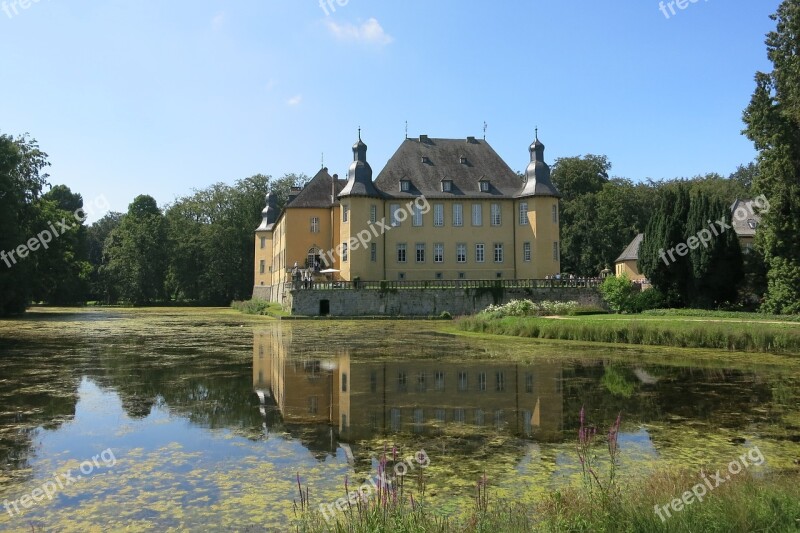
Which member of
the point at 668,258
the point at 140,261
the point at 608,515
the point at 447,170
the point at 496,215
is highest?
the point at 447,170

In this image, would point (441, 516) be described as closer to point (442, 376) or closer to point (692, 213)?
point (442, 376)

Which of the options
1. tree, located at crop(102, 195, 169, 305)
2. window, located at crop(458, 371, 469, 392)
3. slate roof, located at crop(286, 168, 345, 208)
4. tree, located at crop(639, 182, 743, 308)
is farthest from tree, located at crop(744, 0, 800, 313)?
tree, located at crop(102, 195, 169, 305)

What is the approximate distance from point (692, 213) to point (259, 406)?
28.6 metres

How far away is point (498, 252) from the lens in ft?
151

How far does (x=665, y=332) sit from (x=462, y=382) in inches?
400

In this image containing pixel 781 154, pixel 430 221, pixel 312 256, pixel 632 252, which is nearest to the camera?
pixel 781 154

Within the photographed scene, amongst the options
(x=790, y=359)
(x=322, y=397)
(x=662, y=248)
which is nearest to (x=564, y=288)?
(x=662, y=248)

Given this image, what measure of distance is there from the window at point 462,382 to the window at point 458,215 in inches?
1293

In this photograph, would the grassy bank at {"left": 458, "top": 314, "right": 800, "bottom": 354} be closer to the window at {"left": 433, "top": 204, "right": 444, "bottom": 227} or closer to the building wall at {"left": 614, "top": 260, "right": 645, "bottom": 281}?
the window at {"left": 433, "top": 204, "right": 444, "bottom": 227}

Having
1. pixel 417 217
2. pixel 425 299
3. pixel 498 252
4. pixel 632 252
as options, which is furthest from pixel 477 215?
pixel 632 252

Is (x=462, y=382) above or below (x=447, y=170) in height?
below

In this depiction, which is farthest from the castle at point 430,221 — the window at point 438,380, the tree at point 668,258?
the window at point 438,380

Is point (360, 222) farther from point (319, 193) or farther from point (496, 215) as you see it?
point (496, 215)

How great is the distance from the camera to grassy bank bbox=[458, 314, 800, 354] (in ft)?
57.9
